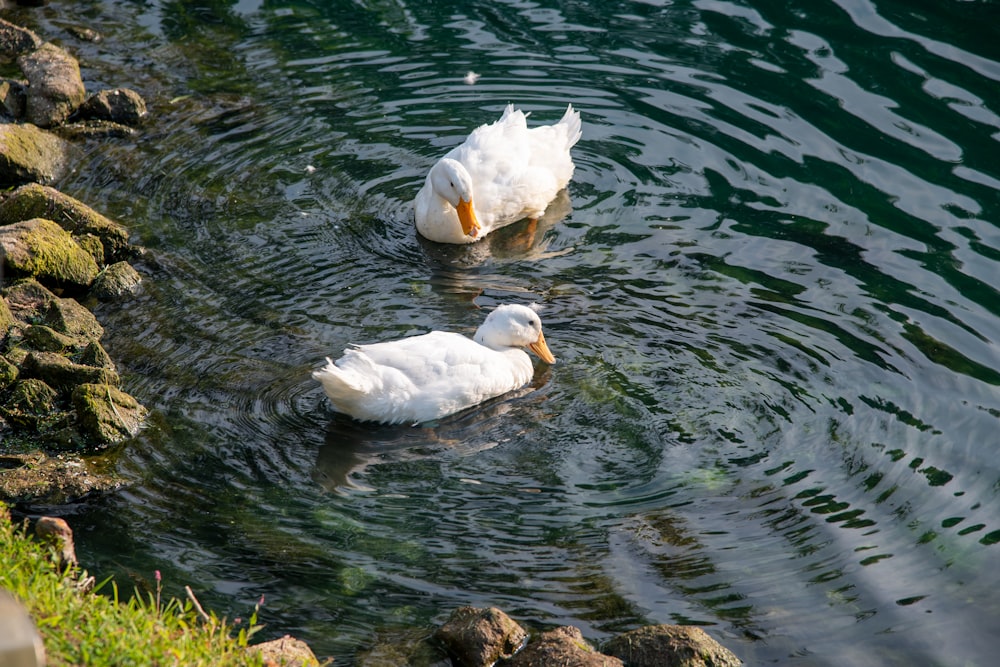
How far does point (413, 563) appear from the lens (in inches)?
219

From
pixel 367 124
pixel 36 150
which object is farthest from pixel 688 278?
pixel 36 150

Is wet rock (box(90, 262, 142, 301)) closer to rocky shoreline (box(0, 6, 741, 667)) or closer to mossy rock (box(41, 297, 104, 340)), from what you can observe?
rocky shoreline (box(0, 6, 741, 667))

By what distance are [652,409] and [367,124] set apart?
5.23 metres

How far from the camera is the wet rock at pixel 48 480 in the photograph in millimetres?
5863

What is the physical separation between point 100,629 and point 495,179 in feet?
19.5

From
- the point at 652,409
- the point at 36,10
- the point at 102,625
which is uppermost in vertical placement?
the point at 102,625

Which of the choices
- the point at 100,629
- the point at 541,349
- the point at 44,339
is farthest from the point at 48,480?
the point at 541,349

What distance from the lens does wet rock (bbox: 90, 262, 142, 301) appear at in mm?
7977

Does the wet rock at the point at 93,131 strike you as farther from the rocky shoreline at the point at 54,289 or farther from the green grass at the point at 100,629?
the green grass at the point at 100,629

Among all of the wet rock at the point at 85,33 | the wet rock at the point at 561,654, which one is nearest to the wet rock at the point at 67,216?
the wet rock at the point at 85,33

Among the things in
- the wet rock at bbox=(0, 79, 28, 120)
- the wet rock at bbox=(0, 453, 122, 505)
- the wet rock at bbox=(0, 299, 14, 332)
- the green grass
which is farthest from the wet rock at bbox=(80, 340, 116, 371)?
the wet rock at bbox=(0, 79, 28, 120)

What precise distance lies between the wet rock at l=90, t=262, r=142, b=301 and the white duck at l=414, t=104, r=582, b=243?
2332 millimetres

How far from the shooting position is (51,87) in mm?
10641

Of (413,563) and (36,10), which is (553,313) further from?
(36,10)
